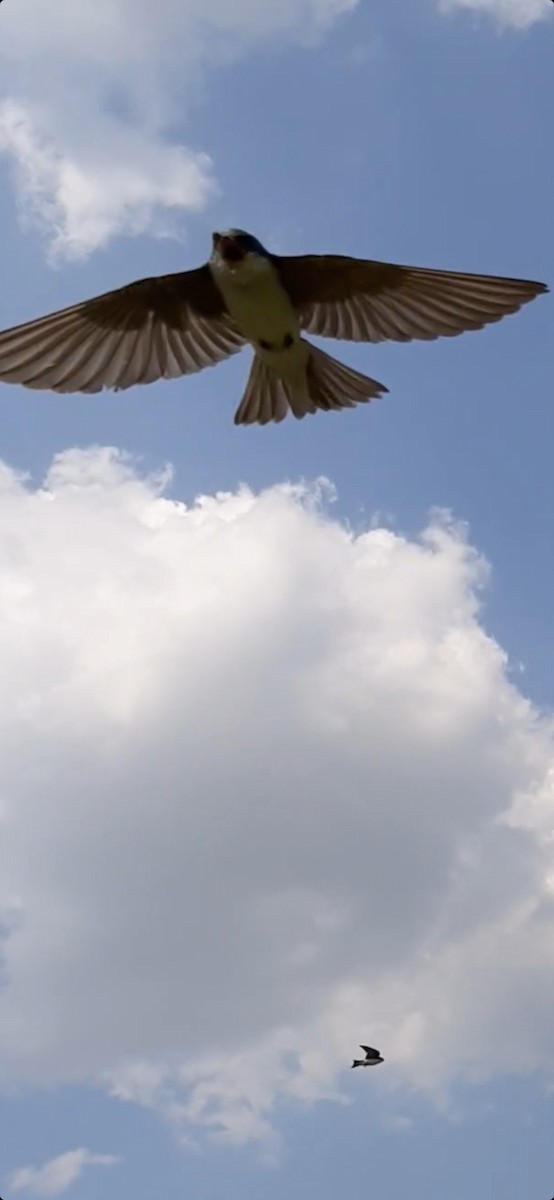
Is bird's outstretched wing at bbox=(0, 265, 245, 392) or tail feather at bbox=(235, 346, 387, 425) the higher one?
bird's outstretched wing at bbox=(0, 265, 245, 392)

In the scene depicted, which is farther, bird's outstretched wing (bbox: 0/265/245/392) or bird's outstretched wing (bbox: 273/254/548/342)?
bird's outstretched wing (bbox: 0/265/245/392)

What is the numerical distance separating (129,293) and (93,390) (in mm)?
545

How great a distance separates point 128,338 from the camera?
25.5ft

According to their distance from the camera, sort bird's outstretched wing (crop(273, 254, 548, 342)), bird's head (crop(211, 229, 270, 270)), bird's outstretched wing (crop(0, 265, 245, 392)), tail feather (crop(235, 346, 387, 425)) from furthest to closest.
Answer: tail feather (crop(235, 346, 387, 425)) → bird's outstretched wing (crop(0, 265, 245, 392)) → bird's outstretched wing (crop(273, 254, 548, 342)) → bird's head (crop(211, 229, 270, 270))

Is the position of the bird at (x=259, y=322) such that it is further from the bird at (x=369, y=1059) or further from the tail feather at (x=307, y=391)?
the bird at (x=369, y=1059)

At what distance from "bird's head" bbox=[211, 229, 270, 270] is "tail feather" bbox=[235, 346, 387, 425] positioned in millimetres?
637

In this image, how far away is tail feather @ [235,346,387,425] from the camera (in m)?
7.63

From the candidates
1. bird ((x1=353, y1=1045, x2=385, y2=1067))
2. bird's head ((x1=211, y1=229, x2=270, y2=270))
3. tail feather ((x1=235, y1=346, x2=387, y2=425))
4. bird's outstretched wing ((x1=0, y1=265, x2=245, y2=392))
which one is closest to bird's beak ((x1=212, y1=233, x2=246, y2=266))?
bird's head ((x1=211, y1=229, x2=270, y2=270))

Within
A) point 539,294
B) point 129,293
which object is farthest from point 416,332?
point 129,293

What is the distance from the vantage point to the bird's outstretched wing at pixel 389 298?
284 inches

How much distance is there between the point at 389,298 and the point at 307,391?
0.63m

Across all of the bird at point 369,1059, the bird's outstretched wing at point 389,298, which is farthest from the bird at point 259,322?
the bird at point 369,1059

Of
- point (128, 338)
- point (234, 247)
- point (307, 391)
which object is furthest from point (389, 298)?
point (128, 338)

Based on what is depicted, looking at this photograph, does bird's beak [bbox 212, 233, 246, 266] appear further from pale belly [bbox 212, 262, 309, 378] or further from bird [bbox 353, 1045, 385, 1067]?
bird [bbox 353, 1045, 385, 1067]
